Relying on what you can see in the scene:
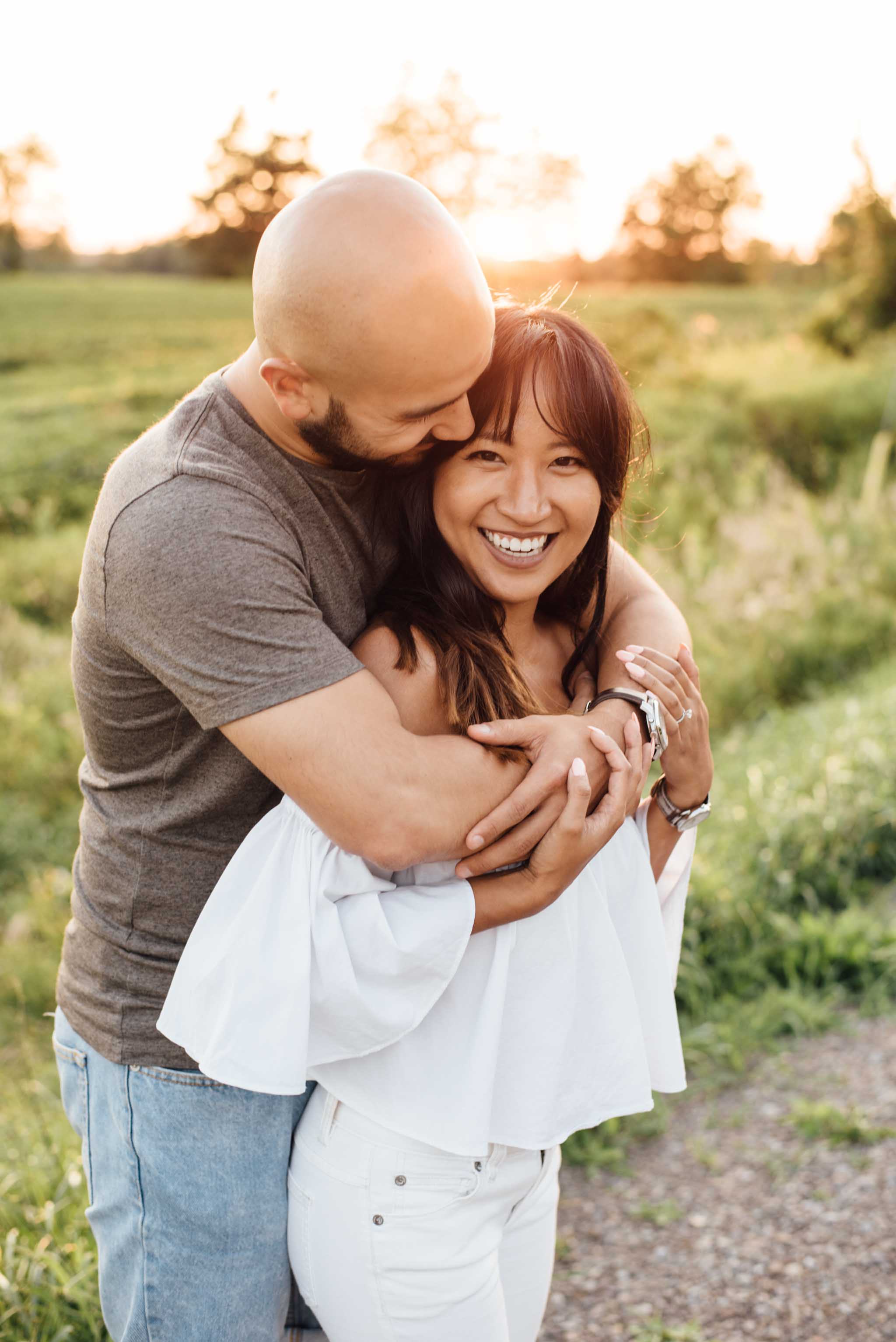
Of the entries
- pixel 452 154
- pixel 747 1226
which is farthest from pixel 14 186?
pixel 747 1226

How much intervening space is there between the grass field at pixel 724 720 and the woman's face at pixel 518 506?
675 mm

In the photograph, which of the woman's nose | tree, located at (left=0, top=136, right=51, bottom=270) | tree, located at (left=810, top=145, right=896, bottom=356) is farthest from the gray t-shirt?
tree, located at (left=0, top=136, right=51, bottom=270)

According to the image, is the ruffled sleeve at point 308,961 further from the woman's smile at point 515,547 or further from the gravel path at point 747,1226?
the gravel path at point 747,1226

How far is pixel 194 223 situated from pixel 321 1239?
18289 millimetres

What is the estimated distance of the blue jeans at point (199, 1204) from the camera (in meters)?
1.85

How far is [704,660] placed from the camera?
6.97m

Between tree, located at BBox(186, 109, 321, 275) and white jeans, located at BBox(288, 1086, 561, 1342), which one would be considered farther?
tree, located at BBox(186, 109, 321, 275)

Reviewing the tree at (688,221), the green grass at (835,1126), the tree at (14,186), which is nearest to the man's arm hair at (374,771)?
the green grass at (835,1126)

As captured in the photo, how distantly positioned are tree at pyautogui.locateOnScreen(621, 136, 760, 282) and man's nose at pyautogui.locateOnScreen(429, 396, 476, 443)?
4700cm

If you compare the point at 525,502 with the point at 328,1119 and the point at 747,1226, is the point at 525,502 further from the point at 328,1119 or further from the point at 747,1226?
the point at 747,1226

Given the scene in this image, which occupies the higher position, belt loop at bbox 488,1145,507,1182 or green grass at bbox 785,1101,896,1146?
belt loop at bbox 488,1145,507,1182

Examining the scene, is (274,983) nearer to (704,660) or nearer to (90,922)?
(90,922)

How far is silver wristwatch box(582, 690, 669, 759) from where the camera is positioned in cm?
202

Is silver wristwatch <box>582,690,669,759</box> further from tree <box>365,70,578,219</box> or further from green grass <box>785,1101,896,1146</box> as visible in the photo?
tree <box>365,70,578,219</box>
